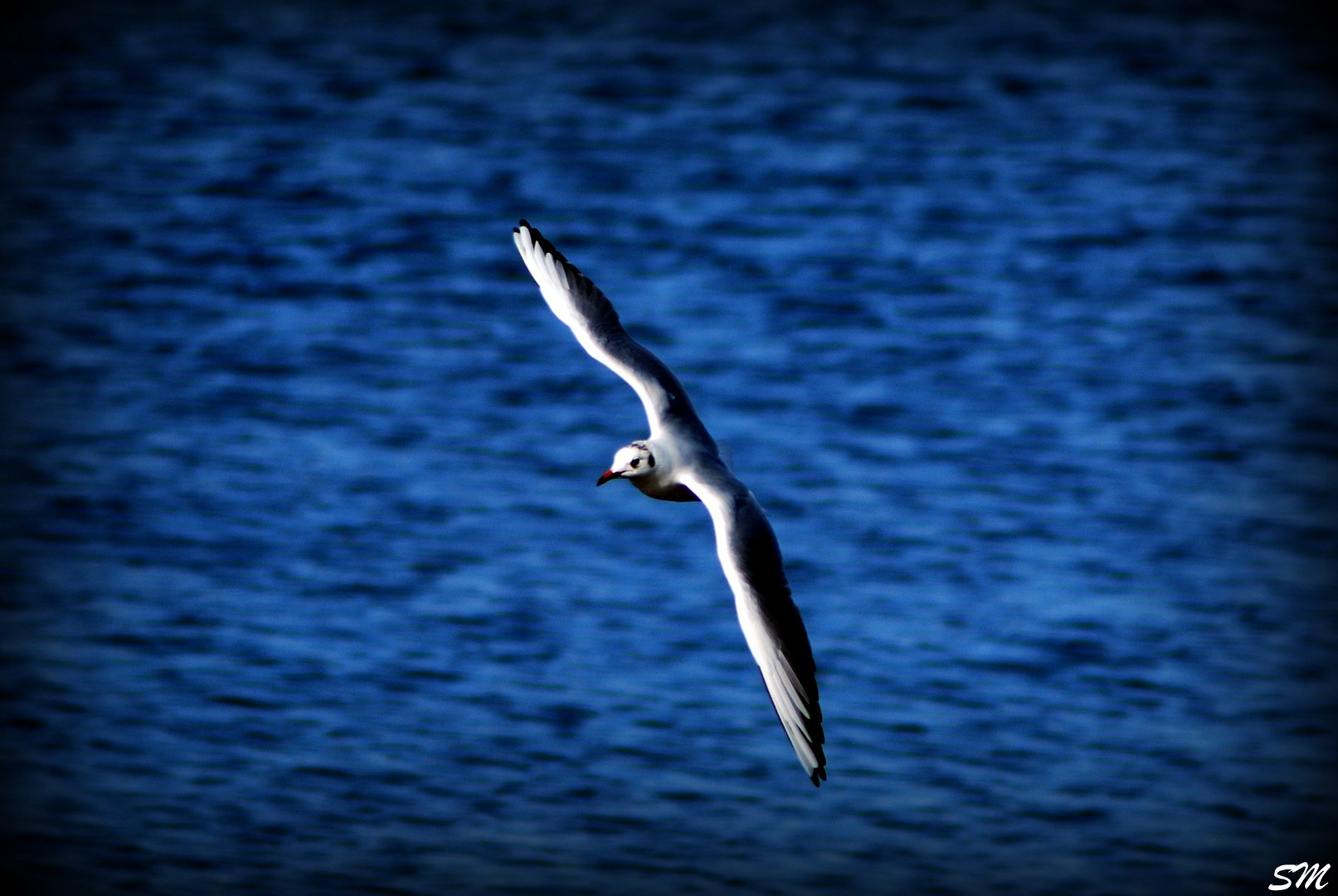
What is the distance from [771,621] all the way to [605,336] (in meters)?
1.93

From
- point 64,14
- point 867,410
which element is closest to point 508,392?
point 867,410

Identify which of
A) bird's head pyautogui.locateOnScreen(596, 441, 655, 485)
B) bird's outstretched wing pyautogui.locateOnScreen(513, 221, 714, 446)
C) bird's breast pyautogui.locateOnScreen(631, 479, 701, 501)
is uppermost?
bird's outstretched wing pyautogui.locateOnScreen(513, 221, 714, 446)

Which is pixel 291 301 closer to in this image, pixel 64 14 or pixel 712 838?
pixel 64 14

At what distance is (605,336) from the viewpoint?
286 inches

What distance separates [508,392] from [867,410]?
339cm

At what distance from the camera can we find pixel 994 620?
12250 mm

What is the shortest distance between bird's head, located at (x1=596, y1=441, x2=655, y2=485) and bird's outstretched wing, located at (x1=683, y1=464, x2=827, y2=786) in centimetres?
31

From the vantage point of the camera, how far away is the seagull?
570 cm

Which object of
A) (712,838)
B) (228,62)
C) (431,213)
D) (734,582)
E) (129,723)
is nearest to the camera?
(734,582)

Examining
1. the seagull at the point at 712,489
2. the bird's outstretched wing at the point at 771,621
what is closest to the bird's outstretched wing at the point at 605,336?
the seagull at the point at 712,489

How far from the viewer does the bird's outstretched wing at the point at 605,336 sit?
22.7 feet

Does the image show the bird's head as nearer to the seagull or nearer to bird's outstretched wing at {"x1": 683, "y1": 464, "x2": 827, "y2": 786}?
the seagull
